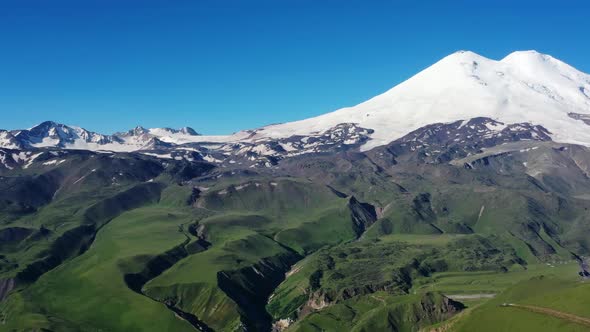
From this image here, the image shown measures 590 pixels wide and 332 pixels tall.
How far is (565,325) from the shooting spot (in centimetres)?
19925
